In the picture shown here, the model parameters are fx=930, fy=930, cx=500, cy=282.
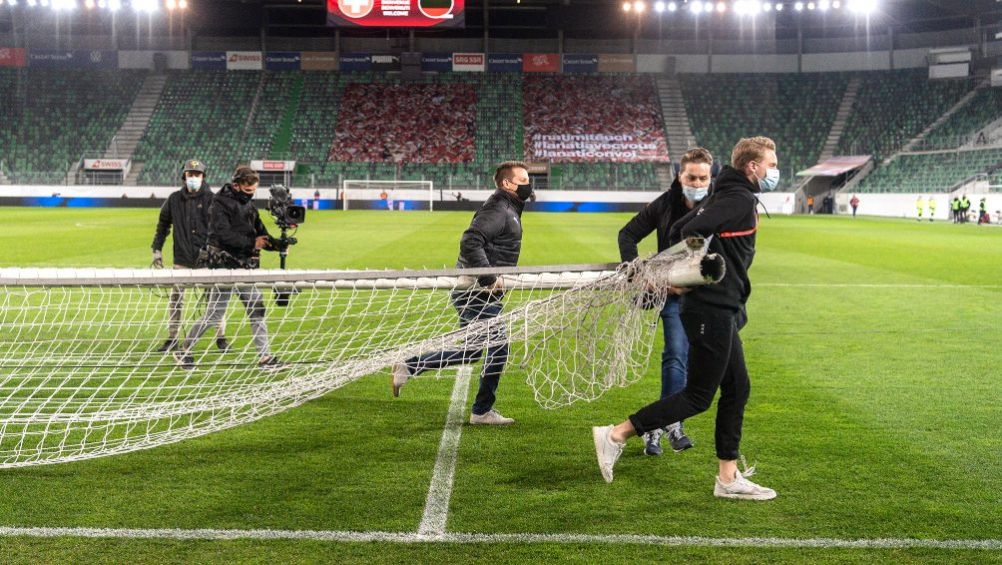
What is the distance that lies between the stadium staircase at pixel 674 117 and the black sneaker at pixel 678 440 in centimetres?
5404

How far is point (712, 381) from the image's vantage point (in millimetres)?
4941

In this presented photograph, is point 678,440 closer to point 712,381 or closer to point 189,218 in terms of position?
point 712,381

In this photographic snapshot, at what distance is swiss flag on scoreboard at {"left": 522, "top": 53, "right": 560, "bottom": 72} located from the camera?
65125 millimetres

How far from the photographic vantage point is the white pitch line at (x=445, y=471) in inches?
183

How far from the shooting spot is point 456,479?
211 inches

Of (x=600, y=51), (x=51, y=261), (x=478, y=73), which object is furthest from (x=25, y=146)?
(x=51, y=261)

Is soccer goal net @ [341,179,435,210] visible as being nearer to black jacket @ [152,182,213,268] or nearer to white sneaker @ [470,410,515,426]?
black jacket @ [152,182,213,268]

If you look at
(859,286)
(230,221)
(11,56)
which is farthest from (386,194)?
(230,221)

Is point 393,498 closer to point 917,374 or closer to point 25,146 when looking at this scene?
point 917,374

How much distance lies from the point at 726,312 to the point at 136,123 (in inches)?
2471

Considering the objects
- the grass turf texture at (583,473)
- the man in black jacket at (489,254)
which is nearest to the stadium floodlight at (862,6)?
the grass turf texture at (583,473)

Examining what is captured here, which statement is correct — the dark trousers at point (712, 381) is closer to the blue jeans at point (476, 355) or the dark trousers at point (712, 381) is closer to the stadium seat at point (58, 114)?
the blue jeans at point (476, 355)

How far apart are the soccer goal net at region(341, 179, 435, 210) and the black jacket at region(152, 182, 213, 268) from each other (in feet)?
141

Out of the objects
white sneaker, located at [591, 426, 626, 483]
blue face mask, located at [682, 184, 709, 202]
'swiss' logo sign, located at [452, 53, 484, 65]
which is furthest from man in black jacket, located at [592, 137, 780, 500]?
'swiss' logo sign, located at [452, 53, 484, 65]
